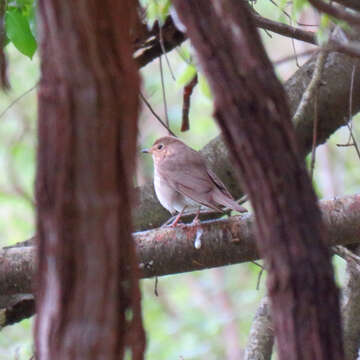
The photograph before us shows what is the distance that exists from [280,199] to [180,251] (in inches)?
71.1

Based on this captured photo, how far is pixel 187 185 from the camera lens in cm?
441

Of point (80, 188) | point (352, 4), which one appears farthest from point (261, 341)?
point (80, 188)

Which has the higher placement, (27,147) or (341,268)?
(27,147)

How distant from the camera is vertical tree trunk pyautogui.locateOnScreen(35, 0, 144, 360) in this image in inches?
60.7

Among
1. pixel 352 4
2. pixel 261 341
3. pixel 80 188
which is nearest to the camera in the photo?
pixel 80 188

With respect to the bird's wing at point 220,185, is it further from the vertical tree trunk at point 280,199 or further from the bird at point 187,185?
the vertical tree trunk at point 280,199

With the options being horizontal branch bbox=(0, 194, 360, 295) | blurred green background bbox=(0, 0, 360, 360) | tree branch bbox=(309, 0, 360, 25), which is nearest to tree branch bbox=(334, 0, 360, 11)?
tree branch bbox=(309, 0, 360, 25)

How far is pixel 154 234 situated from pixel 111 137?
1843 millimetres

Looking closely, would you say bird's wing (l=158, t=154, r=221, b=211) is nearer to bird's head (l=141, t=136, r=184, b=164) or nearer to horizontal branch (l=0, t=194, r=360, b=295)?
bird's head (l=141, t=136, r=184, b=164)

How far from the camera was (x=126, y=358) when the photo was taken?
1700mm

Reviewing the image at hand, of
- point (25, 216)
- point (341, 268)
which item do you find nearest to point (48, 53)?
point (341, 268)

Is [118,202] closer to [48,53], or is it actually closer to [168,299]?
[48,53]

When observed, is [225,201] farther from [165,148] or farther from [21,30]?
[21,30]

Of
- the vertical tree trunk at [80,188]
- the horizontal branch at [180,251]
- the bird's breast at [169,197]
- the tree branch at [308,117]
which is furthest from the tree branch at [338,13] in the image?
the bird's breast at [169,197]
